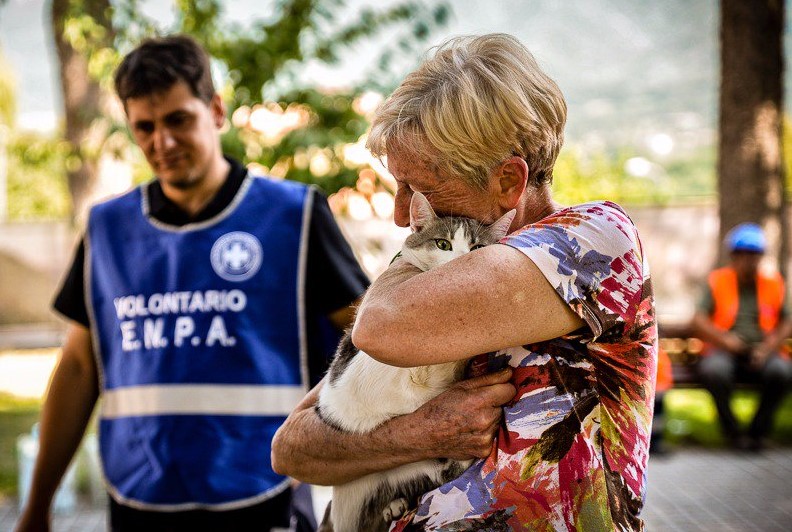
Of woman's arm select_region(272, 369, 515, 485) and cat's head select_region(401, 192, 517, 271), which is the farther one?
cat's head select_region(401, 192, 517, 271)

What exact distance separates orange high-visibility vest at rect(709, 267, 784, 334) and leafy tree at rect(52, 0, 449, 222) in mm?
4657

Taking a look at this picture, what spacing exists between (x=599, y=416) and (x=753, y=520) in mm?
5263

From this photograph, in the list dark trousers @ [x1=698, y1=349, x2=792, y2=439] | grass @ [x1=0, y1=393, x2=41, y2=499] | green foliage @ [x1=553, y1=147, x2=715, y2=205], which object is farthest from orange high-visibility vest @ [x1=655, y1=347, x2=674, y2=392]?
green foliage @ [x1=553, y1=147, x2=715, y2=205]

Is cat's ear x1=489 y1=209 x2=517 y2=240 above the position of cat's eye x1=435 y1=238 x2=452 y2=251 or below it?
above

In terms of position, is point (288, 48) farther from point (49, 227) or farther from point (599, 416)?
point (49, 227)

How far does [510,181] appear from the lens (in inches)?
63.1

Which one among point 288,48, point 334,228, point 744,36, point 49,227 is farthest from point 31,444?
point 49,227

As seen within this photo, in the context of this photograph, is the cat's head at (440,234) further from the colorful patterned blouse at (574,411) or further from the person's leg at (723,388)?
the person's leg at (723,388)

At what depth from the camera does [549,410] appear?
56.9 inches

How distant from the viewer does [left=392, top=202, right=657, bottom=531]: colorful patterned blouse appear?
1.43 meters

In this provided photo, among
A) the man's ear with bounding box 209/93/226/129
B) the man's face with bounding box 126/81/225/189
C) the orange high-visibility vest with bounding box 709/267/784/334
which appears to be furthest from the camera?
the orange high-visibility vest with bounding box 709/267/784/334

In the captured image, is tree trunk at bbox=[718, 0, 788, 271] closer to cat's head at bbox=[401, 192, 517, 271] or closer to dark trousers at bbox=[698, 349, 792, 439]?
dark trousers at bbox=[698, 349, 792, 439]

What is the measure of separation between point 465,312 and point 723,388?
7.21 meters

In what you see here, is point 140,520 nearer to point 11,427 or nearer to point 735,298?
point 735,298
